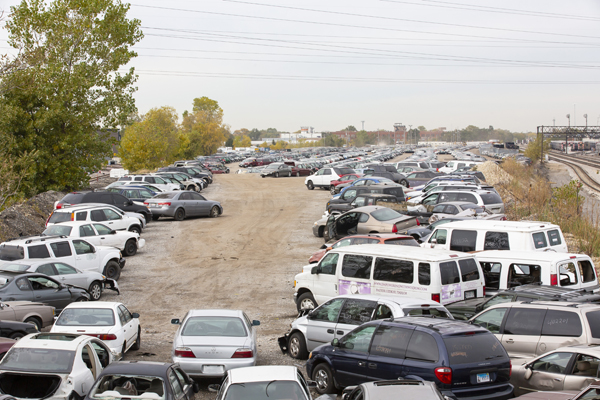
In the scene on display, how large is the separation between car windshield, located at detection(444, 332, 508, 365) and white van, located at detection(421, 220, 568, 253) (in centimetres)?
767

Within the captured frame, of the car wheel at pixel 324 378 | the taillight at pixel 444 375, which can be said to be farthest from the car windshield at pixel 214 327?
the taillight at pixel 444 375

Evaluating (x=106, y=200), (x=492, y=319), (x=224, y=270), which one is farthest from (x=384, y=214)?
(x=106, y=200)

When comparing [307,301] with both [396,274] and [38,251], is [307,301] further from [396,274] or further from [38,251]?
[38,251]

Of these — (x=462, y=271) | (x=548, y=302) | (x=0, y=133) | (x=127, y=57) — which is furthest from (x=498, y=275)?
(x=127, y=57)

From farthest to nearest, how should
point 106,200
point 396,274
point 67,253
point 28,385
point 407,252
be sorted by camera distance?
point 106,200
point 67,253
point 407,252
point 396,274
point 28,385

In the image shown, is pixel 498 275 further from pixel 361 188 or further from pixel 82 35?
pixel 82 35

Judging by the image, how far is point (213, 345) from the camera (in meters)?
9.79

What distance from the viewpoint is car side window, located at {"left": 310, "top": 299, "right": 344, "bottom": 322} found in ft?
34.9

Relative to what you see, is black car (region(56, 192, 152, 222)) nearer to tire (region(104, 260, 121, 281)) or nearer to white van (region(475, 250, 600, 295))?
tire (region(104, 260, 121, 281))

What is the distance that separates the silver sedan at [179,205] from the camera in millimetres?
30969

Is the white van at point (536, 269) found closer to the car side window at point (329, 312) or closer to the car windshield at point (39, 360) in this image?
the car side window at point (329, 312)

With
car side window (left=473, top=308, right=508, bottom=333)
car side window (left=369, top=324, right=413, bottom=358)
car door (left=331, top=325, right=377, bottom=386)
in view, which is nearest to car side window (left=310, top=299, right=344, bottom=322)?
car door (left=331, top=325, right=377, bottom=386)

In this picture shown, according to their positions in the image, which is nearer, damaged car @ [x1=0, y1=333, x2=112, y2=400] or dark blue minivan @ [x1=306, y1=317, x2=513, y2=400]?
dark blue minivan @ [x1=306, y1=317, x2=513, y2=400]

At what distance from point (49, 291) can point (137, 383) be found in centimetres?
Result: 851
